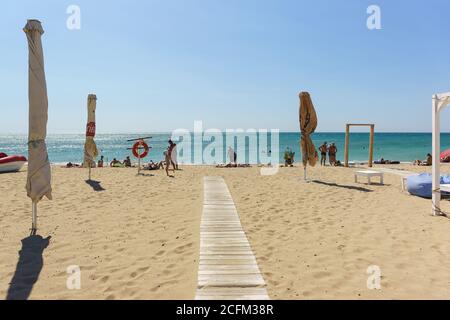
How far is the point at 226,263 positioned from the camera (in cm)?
466

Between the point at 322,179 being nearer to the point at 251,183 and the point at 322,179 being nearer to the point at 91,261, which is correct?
the point at 251,183

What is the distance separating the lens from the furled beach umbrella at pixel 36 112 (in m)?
5.86

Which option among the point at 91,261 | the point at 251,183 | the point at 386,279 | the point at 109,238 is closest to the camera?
the point at 386,279

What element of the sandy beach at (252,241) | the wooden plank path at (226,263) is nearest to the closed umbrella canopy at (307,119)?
the sandy beach at (252,241)

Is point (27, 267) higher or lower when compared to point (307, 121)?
lower

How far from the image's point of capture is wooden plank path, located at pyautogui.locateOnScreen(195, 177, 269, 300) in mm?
3836

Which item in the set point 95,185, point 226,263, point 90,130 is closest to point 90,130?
point 90,130

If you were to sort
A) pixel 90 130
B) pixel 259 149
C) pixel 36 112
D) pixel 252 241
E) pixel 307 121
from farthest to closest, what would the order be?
pixel 259 149 → pixel 90 130 → pixel 307 121 → pixel 36 112 → pixel 252 241

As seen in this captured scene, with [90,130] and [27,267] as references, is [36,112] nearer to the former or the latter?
[27,267]

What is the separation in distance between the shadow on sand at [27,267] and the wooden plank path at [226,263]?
90.3 inches

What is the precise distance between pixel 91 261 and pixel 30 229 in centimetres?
242

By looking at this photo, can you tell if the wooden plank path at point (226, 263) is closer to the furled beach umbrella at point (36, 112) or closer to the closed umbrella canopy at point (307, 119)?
the furled beach umbrella at point (36, 112)
